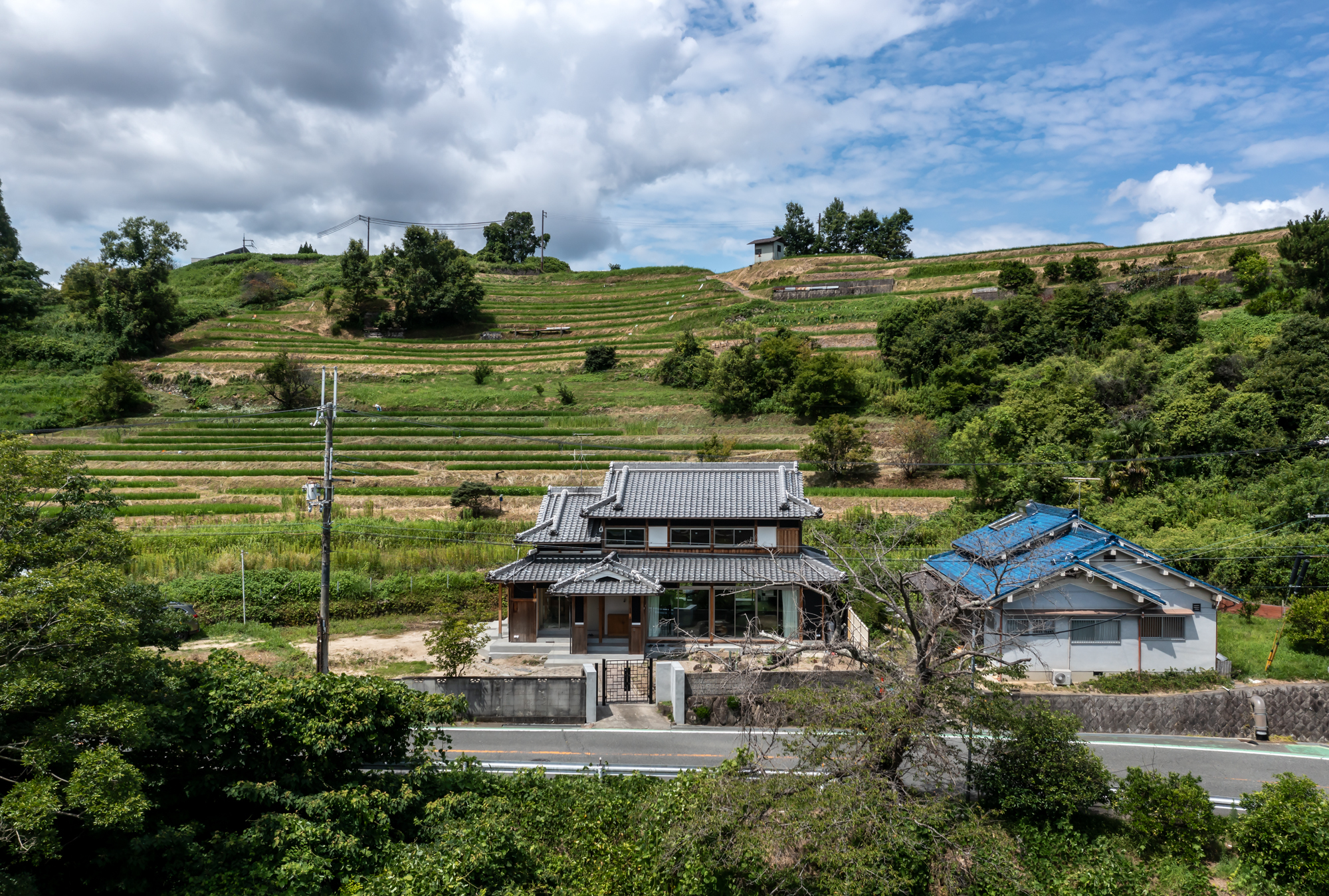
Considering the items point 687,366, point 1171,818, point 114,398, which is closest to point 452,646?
point 1171,818

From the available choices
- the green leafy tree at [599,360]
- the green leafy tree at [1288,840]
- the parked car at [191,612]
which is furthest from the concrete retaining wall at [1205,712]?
the green leafy tree at [599,360]

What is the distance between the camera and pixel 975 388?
47.1 meters

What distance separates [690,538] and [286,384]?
45521mm

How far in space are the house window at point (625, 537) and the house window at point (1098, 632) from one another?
14726 mm

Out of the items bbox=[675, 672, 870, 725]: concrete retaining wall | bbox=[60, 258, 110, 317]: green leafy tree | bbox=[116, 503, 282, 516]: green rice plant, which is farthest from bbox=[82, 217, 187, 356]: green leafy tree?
bbox=[675, 672, 870, 725]: concrete retaining wall

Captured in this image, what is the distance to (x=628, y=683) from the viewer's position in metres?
20.6

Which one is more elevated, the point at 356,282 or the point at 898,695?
the point at 356,282

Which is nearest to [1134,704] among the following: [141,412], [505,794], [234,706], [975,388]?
[505,794]

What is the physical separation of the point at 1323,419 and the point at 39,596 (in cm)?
4464

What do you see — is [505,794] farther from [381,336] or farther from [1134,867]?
[381,336]

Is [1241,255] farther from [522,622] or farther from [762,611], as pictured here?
[522,622]

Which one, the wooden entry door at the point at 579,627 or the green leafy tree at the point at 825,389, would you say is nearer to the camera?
the wooden entry door at the point at 579,627

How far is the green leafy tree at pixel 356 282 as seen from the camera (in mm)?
79000

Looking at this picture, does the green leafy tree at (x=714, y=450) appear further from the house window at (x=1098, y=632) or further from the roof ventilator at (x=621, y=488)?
the house window at (x=1098, y=632)
